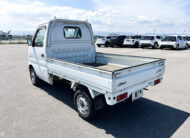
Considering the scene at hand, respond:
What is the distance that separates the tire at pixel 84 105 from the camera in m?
Answer: 3.32

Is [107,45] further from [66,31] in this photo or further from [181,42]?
[66,31]

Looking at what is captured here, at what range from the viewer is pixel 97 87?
2.92 m

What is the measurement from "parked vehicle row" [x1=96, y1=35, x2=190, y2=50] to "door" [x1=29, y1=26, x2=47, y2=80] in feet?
55.8

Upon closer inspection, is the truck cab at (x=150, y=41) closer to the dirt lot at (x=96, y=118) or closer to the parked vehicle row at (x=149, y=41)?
the parked vehicle row at (x=149, y=41)

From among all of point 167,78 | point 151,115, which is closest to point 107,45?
point 167,78

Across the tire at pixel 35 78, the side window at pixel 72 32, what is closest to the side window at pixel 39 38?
the side window at pixel 72 32

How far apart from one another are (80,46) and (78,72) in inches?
86.3

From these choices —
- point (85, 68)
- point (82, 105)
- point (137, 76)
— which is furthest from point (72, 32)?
point (137, 76)

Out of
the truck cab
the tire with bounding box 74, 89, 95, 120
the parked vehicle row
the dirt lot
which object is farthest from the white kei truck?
the truck cab

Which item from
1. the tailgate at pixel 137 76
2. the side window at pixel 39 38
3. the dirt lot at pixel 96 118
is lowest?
the dirt lot at pixel 96 118

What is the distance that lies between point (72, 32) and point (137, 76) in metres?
2.97

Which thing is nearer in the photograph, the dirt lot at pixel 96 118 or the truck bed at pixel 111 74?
the truck bed at pixel 111 74

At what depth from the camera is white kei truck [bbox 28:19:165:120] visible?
9.34 ft

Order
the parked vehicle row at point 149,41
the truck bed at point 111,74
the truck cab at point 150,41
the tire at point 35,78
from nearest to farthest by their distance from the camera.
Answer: the truck bed at point 111,74, the tire at point 35,78, the parked vehicle row at point 149,41, the truck cab at point 150,41
